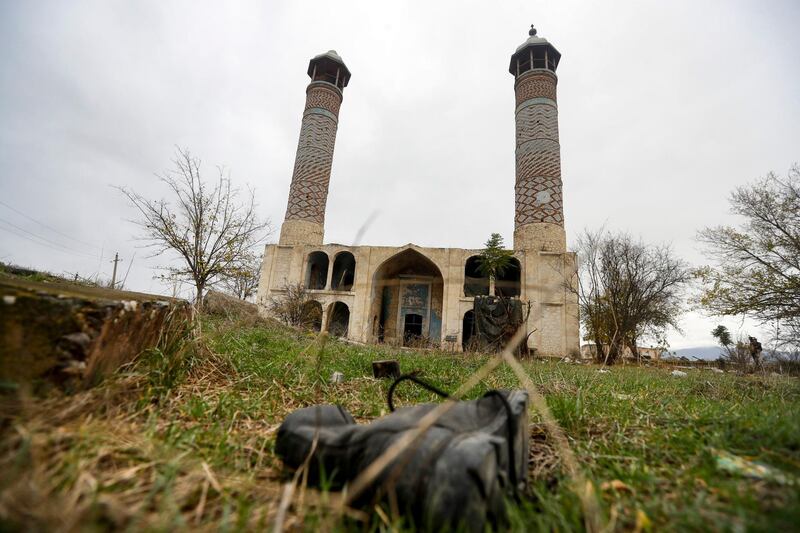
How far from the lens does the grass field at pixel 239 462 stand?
68 centimetres

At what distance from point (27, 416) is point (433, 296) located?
17702 millimetres

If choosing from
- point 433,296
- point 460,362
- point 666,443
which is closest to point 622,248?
point 433,296

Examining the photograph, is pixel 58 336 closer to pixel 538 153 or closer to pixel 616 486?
pixel 616 486

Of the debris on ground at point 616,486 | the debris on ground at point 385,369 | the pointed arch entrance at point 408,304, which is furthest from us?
the pointed arch entrance at point 408,304

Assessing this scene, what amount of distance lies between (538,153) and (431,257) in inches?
324

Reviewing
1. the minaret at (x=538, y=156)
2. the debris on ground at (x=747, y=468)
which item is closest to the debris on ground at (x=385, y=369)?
the debris on ground at (x=747, y=468)

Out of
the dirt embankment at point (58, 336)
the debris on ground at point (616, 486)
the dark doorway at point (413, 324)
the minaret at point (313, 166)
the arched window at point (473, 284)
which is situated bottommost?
the debris on ground at point (616, 486)

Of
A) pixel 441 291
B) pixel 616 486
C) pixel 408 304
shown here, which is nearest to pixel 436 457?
pixel 616 486

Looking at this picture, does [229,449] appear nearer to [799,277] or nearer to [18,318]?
[18,318]

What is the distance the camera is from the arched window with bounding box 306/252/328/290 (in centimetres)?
1898

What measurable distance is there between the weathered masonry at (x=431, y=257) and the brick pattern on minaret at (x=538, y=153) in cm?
5

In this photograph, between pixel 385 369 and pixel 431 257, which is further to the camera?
pixel 431 257

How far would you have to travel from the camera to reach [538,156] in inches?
715

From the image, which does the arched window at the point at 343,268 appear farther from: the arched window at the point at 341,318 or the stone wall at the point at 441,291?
the arched window at the point at 341,318
